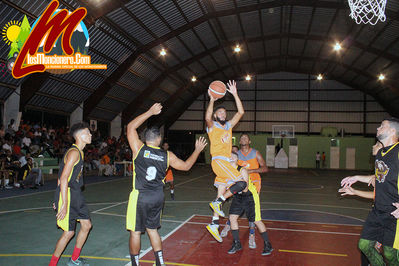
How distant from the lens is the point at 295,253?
18.5 feet

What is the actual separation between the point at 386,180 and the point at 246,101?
107 feet

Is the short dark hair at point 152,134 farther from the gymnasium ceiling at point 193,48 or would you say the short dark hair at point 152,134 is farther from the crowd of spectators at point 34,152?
the gymnasium ceiling at point 193,48

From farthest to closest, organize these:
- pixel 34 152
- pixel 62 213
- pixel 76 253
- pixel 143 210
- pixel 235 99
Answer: pixel 34 152 → pixel 235 99 → pixel 76 253 → pixel 62 213 → pixel 143 210

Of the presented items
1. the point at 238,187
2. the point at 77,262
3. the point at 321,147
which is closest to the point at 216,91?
the point at 238,187

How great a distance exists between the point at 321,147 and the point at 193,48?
16776mm

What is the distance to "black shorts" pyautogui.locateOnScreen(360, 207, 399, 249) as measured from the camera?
379cm

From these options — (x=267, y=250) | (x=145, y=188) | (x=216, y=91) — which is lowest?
(x=267, y=250)

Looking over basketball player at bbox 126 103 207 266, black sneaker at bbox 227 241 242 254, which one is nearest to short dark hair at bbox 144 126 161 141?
basketball player at bbox 126 103 207 266

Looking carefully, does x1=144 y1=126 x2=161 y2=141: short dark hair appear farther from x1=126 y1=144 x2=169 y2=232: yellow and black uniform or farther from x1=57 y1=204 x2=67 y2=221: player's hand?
x1=57 y1=204 x2=67 y2=221: player's hand

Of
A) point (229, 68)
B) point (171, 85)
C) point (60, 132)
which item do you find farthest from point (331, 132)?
point (60, 132)

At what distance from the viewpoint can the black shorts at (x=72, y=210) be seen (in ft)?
14.6

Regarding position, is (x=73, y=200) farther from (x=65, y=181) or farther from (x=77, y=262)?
(x=77, y=262)

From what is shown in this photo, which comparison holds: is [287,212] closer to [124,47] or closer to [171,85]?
[124,47]

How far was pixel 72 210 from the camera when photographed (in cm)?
452
